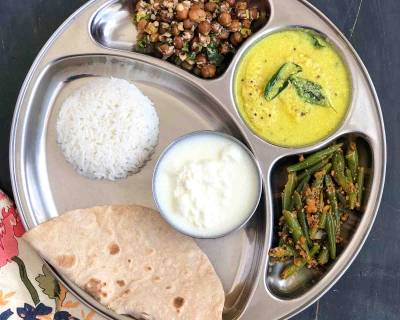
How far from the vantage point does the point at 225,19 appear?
3.29 metres

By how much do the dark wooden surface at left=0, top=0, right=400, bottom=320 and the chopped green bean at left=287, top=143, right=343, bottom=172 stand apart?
0.46 meters

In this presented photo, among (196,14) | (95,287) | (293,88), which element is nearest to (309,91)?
(293,88)

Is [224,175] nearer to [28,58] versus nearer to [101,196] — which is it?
[101,196]

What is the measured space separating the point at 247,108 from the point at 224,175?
45cm

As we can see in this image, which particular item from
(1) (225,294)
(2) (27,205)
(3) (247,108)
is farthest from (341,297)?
(2) (27,205)

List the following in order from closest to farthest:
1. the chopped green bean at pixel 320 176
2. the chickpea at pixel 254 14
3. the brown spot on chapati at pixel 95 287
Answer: the brown spot on chapati at pixel 95 287 < the chopped green bean at pixel 320 176 < the chickpea at pixel 254 14

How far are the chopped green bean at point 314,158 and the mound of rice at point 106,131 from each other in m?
0.84

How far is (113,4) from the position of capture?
3.41 m

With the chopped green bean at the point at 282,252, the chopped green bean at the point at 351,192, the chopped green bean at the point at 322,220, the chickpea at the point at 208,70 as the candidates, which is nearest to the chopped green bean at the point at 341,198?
the chopped green bean at the point at 351,192

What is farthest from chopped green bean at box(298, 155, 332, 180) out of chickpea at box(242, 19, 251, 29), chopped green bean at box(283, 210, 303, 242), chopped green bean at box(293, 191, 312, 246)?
chickpea at box(242, 19, 251, 29)

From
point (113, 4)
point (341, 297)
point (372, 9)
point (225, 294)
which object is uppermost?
point (113, 4)

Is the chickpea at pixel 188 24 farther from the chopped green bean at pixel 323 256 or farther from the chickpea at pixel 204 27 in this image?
the chopped green bean at pixel 323 256

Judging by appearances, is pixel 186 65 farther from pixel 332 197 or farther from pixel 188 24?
pixel 332 197

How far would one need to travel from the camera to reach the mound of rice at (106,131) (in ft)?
10.8
